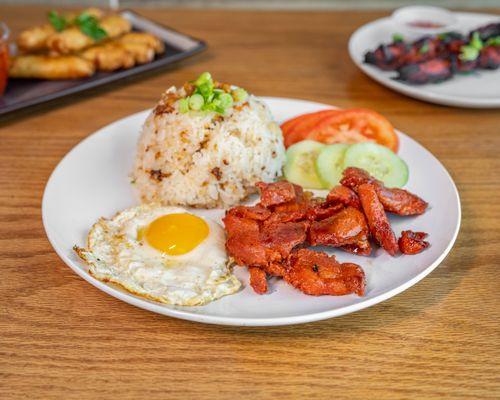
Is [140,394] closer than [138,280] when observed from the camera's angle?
Yes

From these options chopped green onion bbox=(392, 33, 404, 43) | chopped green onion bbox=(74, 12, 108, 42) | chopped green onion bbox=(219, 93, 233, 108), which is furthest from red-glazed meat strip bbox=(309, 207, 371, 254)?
chopped green onion bbox=(74, 12, 108, 42)

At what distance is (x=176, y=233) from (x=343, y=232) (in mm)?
745

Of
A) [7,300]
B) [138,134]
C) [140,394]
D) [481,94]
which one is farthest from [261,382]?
[481,94]

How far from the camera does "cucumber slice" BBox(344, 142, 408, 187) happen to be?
337 cm

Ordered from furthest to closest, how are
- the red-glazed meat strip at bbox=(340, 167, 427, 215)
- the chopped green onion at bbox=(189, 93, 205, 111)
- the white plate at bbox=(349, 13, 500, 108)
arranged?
the white plate at bbox=(349, 13, 500, 108), the chopped green onion at bbox=(189, 93, 205, 111), the red-glazed meat strip at bbox=(340, 167, 427, 215)

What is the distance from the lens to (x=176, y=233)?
9.07ft

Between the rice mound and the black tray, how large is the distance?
1.09m

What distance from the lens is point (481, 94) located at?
176 inches

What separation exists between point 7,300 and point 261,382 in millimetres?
1165

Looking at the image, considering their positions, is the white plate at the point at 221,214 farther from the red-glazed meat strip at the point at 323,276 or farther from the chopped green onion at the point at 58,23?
the chopped green onion at the point at 58,23

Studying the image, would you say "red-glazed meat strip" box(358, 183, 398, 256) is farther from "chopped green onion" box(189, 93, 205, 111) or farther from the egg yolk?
"chopped green onion" box(189, 93, 205, 111)

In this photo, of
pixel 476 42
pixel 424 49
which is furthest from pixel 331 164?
pixel 476 42

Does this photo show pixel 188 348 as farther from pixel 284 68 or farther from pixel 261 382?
pixel 284 68

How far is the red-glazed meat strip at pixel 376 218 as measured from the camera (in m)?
2.74
